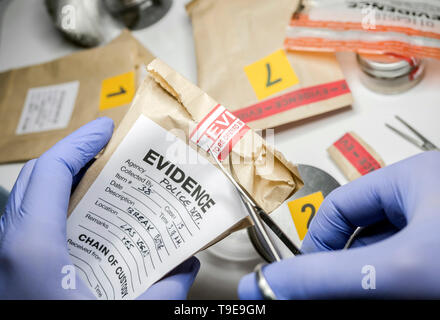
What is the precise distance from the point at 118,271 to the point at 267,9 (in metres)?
0.60

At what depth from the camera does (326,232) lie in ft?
1.65

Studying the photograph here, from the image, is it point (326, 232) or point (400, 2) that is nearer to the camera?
point (326, 232)

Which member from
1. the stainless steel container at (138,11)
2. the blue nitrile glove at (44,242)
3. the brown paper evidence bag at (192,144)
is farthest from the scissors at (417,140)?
the stainless steel container at (138,11)

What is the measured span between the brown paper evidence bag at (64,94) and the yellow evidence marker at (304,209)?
379mm

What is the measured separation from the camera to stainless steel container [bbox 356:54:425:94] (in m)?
0.65

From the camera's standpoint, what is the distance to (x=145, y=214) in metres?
0.43

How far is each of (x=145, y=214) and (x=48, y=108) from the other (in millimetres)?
483

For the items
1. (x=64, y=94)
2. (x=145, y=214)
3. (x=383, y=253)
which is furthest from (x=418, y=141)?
(x=64, y=94)

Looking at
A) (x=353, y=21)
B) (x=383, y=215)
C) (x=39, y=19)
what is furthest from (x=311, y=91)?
(x=39, y=19)

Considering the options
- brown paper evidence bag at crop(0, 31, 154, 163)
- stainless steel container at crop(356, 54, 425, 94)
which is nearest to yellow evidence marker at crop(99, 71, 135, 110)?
brown paper evidence bag at crop(0, 31, 154, 163)

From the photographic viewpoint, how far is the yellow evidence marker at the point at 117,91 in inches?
29.0

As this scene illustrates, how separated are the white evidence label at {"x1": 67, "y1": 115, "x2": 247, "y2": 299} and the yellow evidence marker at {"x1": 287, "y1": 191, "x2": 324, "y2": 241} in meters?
0.17

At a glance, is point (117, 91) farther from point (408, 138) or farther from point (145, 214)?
point (408, 138)
